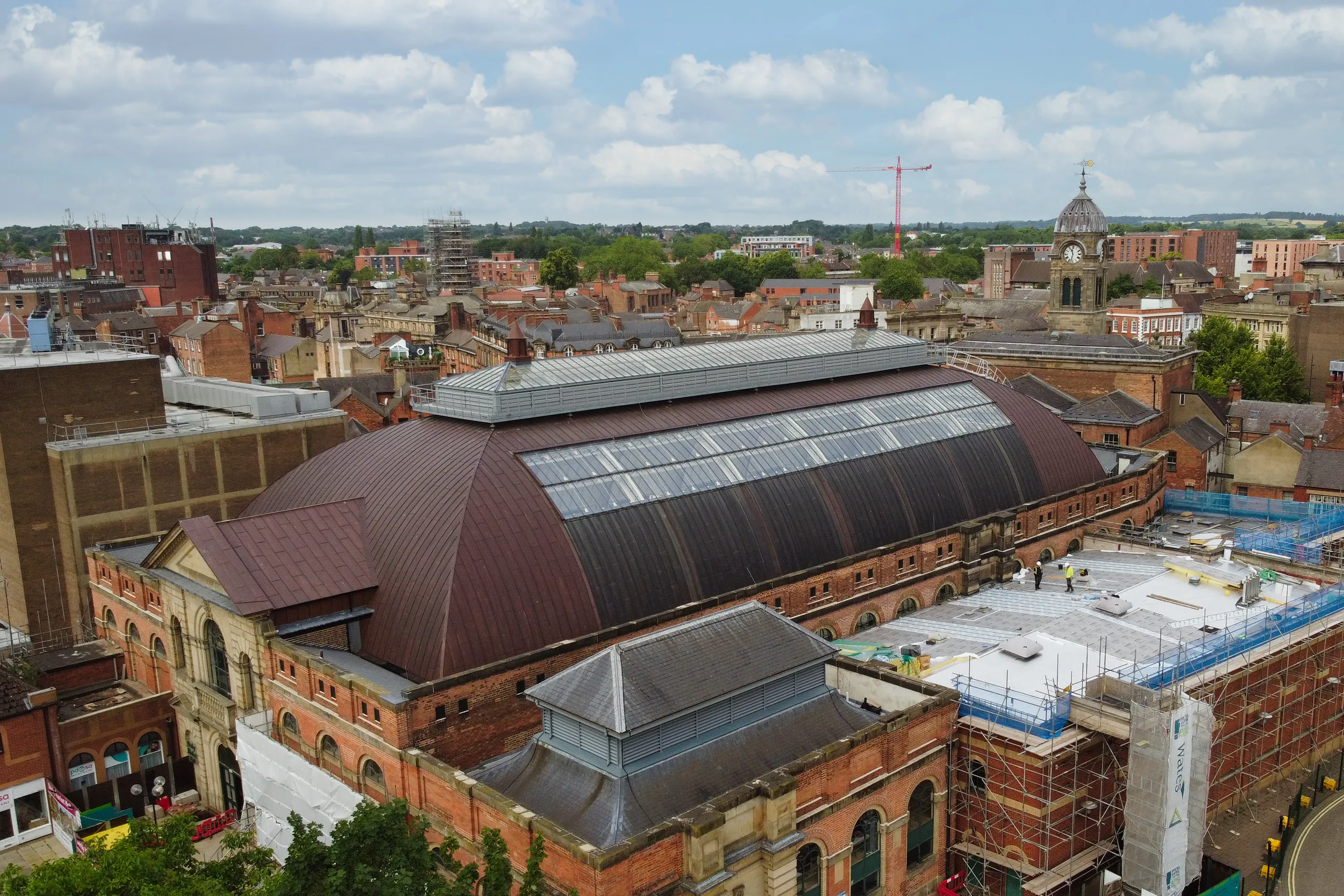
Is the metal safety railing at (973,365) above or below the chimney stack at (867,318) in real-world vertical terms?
below

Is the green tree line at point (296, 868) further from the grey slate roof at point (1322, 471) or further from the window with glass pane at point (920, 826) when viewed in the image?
the grey slate roof at point (1322, 471)

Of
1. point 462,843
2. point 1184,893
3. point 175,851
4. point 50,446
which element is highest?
point 50,446

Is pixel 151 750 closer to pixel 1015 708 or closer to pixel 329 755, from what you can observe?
pixel 329 755

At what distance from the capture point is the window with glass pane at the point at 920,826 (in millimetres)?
37188

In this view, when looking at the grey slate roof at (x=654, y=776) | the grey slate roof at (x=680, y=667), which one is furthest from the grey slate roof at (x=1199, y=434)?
the grey slate roof at (x=680, y=667)

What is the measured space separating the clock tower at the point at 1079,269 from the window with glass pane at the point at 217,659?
90.1 metres

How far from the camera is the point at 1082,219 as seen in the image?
356 feet

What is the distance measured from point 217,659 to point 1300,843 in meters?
43.3

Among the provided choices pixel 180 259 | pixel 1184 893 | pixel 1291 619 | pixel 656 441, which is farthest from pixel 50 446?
pixel 180 259

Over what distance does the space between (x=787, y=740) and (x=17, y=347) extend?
52.7 meters

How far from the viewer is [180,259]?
19712 centimetres

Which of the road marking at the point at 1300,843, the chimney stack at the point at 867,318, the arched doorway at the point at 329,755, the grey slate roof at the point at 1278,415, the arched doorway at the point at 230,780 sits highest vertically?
the chimney stack at the point at 867,318

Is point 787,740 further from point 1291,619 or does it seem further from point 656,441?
point 1291,619

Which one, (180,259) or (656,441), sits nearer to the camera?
(656,441)
